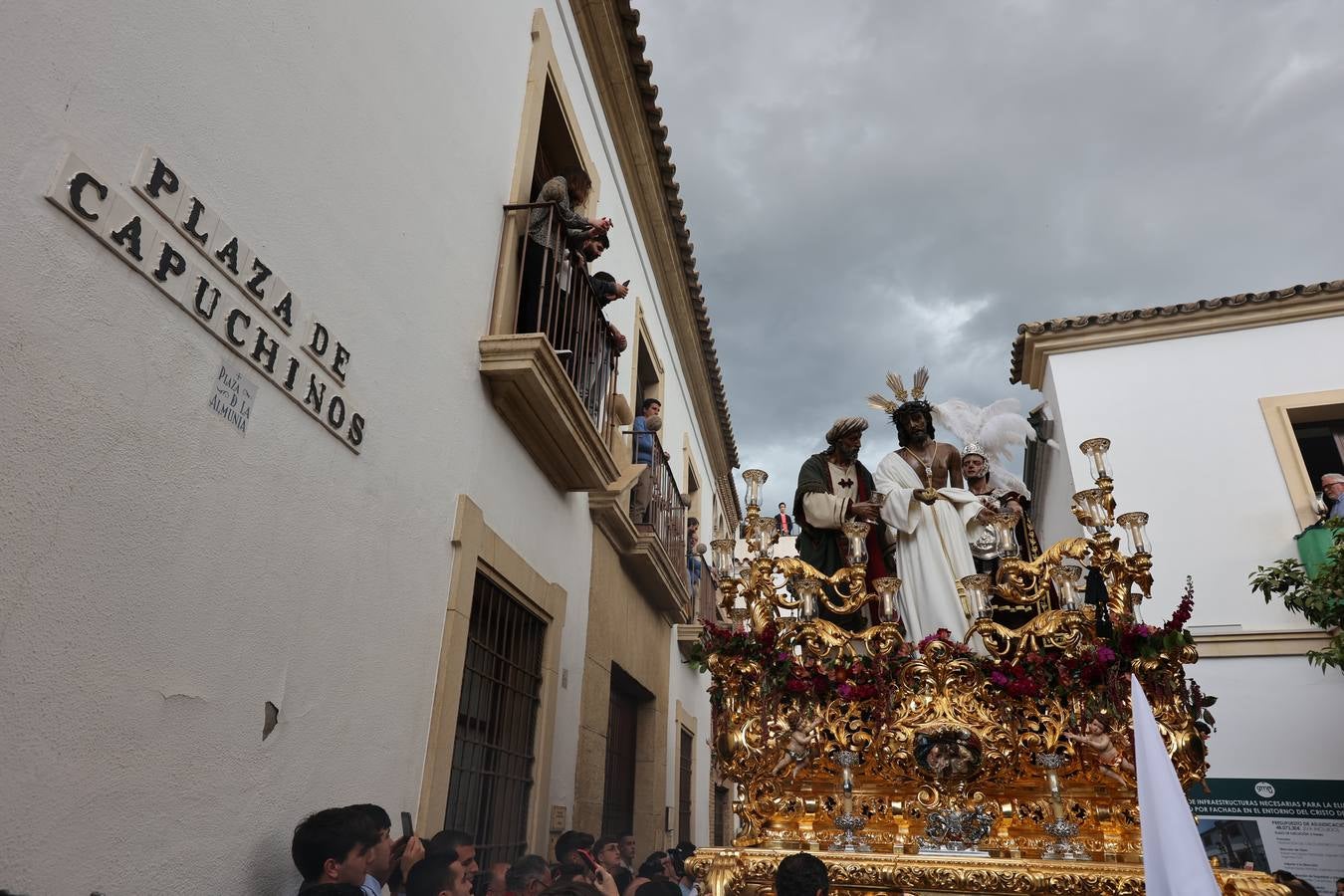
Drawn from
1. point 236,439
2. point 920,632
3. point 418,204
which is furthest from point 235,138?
point 920,632

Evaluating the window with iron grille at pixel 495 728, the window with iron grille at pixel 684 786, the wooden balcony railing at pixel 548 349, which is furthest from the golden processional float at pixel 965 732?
the window with iron grille at pixel 684 786

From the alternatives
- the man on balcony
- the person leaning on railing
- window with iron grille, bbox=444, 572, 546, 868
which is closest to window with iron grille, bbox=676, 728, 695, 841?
the man on balcony

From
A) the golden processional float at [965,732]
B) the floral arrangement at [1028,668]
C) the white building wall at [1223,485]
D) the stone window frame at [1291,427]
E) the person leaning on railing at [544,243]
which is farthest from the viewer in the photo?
the stone window frame at [1291,427]

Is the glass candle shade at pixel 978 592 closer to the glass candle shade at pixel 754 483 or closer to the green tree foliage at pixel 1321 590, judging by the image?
the glass candle shade at pixel 754 483

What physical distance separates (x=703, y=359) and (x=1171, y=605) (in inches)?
238

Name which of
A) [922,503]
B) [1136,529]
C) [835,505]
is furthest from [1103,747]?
[835,505]

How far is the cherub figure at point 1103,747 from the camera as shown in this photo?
3260mm

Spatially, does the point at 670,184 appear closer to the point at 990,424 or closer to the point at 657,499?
the point at 657,499

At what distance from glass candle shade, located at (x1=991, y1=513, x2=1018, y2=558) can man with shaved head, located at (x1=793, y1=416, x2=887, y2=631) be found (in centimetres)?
62

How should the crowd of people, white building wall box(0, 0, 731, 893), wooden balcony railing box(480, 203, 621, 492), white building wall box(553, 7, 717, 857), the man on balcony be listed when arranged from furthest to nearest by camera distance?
the man on balcony
white building wall box(553, 7, 717, 857)
wooden balcony railing box(480, 203, 621, 492)
the crowd of people
white building wall box(0, 0, 731, 893)

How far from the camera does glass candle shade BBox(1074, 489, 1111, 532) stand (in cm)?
360

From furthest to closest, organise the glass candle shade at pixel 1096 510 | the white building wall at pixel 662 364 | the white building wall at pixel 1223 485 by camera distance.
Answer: the white building wall at pixel 1223 485 < the white building wall at pixel 662 364 < the glass candle shade at pixel 1096 510

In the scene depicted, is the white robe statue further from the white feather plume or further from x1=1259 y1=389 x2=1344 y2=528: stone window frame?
x1=1259 y1=389 x2=1344 y2=528: stone window frame

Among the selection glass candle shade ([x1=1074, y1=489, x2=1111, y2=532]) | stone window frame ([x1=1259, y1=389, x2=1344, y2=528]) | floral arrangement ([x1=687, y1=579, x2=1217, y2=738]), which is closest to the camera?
floral arrangement ([x1=687, y1=579, x2=1217, y2=738])
